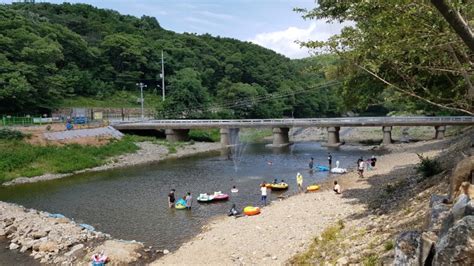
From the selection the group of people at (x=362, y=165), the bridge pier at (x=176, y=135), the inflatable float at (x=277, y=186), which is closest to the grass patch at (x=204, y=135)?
the bridge pier at (x=176, y=135)

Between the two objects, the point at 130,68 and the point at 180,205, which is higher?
the point at 130,68

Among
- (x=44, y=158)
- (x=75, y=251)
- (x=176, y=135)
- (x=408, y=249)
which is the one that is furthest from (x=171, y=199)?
(x=176, y=135)

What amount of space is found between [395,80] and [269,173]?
78.0ft

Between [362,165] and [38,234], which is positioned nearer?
[38,234]

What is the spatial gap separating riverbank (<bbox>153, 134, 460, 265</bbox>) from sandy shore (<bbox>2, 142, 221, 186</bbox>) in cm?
2427

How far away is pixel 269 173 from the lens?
39125 mm

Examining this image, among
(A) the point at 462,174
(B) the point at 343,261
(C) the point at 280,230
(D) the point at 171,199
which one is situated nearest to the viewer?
(A) the point at 462,174

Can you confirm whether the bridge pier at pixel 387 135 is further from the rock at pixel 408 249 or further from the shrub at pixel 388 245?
the rock at pixel 408 249

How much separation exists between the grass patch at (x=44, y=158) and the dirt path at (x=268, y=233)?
25.6 metres

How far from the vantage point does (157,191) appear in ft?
106

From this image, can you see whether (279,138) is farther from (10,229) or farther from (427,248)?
(427,248)

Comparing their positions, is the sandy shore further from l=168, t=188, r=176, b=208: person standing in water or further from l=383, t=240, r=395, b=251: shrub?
l=383, t=240, r=395, b=251: shrub

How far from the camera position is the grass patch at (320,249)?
1261 centimetres

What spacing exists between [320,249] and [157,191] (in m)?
21.2
